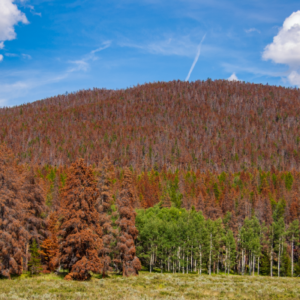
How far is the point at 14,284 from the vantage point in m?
27.3

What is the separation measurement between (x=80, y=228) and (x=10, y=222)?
7.26 meters

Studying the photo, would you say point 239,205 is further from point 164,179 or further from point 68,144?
point 68,144

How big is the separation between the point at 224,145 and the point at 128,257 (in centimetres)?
16585

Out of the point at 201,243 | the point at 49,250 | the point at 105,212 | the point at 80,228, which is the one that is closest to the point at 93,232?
the point at 80,228

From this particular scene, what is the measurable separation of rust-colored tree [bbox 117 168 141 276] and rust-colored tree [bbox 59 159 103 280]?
16.1 feet

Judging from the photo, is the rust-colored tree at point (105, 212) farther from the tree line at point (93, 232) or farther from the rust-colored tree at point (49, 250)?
the rust-colored tree at point (49, 250)

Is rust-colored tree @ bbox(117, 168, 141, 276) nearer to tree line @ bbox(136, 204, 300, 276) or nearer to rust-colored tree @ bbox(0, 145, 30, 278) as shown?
tree line @ bbox(136, 204, 300, 276)

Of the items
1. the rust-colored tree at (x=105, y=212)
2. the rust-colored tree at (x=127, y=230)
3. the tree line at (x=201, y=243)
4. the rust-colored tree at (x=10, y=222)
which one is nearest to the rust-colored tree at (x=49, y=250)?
the rust-colored tree at (x=10, y=222)

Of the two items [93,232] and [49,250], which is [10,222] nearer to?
[49,250]

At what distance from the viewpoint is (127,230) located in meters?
39.2

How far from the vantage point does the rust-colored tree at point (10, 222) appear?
99.0 ft

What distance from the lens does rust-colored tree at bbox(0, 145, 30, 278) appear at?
30.2m

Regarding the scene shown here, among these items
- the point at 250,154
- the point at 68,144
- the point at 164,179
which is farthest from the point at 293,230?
the point at 68,144

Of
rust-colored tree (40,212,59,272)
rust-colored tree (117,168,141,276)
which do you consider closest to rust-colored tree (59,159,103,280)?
rust-colored tree (40,212,59,272)
